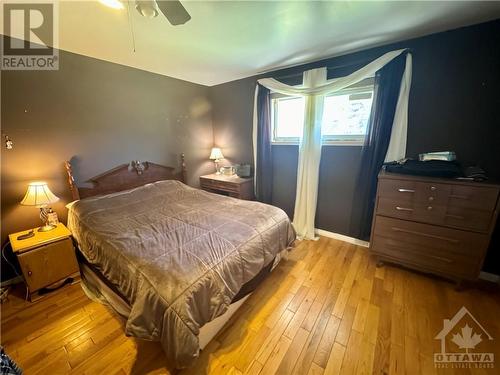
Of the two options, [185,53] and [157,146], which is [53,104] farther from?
[185,53]

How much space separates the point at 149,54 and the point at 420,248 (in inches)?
138

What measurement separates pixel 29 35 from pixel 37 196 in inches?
58.5

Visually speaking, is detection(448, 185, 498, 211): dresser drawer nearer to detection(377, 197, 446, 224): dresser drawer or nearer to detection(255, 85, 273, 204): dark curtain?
detection(377, 197, 446, 224): dresser drawer

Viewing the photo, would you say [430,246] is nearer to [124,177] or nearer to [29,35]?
[124,177]

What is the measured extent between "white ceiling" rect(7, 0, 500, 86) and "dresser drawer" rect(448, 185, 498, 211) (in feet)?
4.52

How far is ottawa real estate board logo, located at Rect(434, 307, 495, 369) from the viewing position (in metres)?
1.22

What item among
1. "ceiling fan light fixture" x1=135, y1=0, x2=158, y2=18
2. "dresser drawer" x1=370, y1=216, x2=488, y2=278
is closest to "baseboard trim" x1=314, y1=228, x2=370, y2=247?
"dresser drawer" x1=370, y1=216, x2=488, y2=278

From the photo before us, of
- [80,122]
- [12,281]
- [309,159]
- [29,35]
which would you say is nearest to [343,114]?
[309,159]

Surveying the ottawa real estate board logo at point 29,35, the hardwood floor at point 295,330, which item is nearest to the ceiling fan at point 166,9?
the ottawa real estate board logo at point 29,35

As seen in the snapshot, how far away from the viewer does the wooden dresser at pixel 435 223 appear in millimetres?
1575

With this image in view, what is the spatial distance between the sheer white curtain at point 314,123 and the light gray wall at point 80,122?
58.4 inches

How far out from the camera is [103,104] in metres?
2.36

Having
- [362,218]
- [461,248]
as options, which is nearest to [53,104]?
[362,218]

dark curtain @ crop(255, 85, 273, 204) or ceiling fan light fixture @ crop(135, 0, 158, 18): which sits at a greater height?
ceiling fan light fixture @ crop(135, 0, 158, 18)
